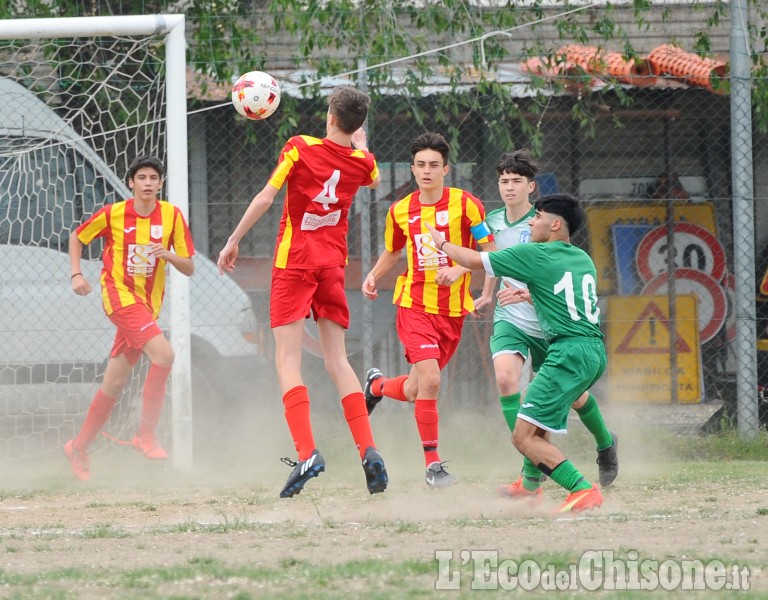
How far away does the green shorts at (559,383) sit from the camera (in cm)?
576

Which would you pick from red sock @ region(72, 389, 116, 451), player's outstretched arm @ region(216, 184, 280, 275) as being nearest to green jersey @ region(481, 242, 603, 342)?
player's outstretched arm @ region(216, 184, 280, 275)

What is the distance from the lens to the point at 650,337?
34.8ft

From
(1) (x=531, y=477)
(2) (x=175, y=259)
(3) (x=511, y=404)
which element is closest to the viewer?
(1) (x=531, y=477)

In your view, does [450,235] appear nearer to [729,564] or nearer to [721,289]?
[729,564]

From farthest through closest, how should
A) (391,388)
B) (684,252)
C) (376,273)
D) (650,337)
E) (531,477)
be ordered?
(684,252)
(650,337)
(391,388)
(376,273)
(531,477)

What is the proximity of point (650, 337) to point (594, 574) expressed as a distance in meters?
6.67

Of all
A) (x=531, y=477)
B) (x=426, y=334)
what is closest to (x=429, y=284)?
(x=426, y=334)

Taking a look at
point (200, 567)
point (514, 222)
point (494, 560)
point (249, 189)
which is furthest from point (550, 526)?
point (249, 189)

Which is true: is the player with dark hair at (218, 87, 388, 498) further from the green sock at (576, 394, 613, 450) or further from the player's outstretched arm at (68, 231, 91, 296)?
the player's outstretched arm at (68, 231, 91, 296)

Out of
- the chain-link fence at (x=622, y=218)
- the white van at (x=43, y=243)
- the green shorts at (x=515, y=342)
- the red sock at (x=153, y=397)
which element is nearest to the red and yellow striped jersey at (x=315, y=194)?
the green shorts at (x=515, y=342)

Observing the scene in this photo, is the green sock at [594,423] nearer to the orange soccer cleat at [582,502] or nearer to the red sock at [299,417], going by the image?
the orange soccer cleat at [582,502]

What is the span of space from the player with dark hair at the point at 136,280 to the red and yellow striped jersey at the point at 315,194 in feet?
7.03

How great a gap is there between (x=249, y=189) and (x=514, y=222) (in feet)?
13.3

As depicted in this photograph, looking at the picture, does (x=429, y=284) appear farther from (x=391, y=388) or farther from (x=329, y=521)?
(x=329, y=521)
